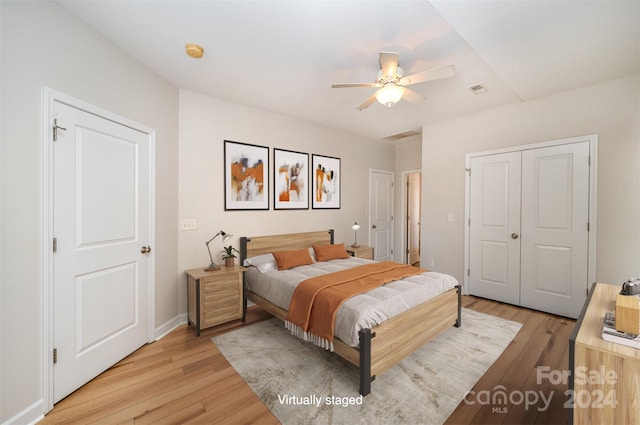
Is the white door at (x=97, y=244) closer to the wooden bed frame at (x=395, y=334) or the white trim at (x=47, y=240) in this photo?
the white trim at (x=47, y=240)

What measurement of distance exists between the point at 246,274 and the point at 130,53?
2.57 meters

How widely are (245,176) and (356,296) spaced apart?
2.24 meters

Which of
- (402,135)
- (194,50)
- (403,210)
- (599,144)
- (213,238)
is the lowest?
(213,238)


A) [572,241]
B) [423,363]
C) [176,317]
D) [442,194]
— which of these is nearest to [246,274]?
[176,317]

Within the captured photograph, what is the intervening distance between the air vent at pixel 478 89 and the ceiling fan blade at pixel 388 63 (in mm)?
1408

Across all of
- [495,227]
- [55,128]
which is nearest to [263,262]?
[55,128]

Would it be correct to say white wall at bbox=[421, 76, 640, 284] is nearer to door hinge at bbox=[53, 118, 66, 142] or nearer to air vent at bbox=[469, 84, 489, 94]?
air vent at bbox=[469, 84, 489, 94]

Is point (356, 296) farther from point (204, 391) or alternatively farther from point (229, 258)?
point (229, 258)

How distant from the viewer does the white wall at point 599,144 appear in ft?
9.22

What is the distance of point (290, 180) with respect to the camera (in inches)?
159

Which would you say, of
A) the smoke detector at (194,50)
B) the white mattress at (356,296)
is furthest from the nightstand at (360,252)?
the smoke detector at (194,50)

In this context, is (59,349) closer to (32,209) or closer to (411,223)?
(32,209)

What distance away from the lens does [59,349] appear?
1814 millimetres

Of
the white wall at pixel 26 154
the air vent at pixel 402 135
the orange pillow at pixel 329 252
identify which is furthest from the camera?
the air vent at pixel 402 135
